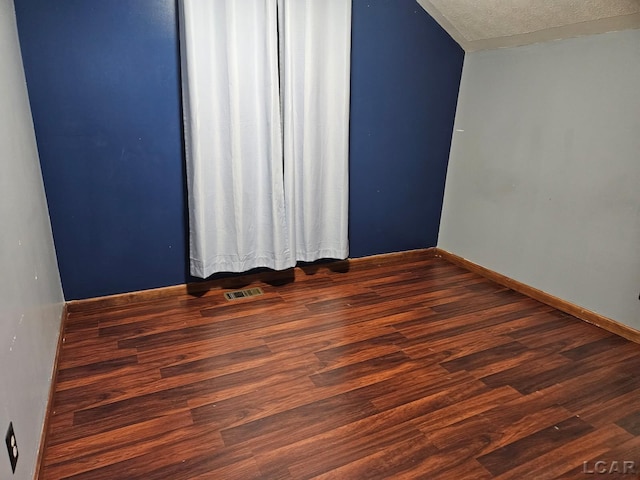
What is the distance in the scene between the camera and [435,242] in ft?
11.2

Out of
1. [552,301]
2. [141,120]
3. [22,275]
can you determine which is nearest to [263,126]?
[141,120]

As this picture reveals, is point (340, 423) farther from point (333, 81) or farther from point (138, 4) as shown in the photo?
point (138, 4)

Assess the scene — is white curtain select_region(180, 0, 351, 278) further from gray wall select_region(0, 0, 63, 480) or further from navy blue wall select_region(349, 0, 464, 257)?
gray wall select_region(0, 0, 63, 480)

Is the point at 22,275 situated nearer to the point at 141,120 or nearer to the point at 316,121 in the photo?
the point at 141,120

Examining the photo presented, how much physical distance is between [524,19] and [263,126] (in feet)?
5.10

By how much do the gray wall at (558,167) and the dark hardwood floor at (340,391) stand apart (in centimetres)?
31

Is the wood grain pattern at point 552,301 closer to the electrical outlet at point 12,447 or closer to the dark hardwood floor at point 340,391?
the dark hardwood floor at point 340,391

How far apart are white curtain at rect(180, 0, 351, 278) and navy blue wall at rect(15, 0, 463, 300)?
17 centimetres

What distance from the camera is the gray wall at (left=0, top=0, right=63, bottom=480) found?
1.17 metres

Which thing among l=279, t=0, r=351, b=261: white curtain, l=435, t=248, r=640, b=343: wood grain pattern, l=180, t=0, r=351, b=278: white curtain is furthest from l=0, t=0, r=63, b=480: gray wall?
l=435, t=248, r=640, b=343: wood grain pattern

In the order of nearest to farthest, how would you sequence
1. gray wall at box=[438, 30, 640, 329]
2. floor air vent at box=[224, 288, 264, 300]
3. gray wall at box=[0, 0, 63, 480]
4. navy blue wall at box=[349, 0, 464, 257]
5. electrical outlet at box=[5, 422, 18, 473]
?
electrical outlet at box=[5, 422, 18, 473] < gray wall at box=[0, 0, 63, 480] < gray wall at box=[438, 30, 640, 329] < floor air vent at box=[224, 288, 264, 300] < navy blue wall at box=[349, 0, 464, 257]

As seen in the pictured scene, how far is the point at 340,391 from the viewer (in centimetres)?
176

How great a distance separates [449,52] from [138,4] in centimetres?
197

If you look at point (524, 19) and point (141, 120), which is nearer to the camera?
point (141, 120)
